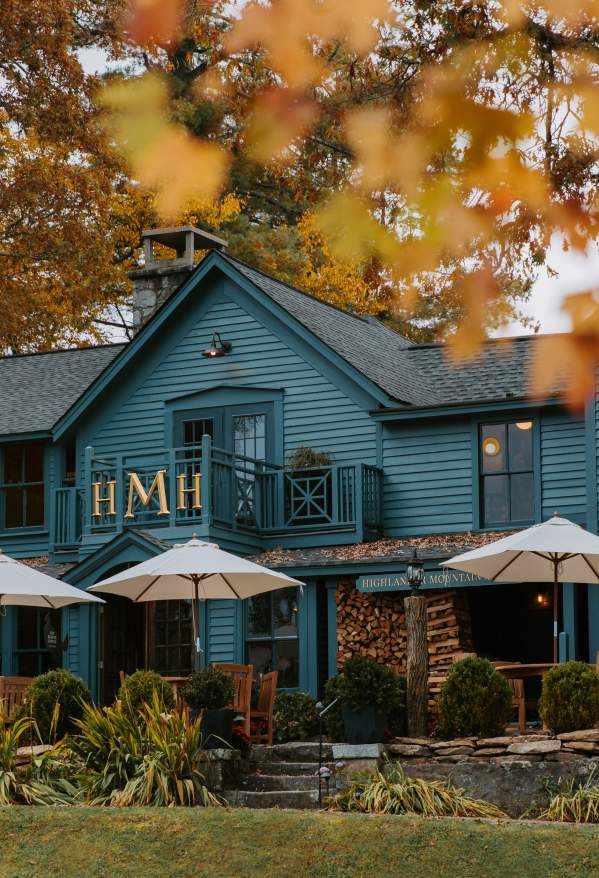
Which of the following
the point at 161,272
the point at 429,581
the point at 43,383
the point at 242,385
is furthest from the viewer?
the point at 43,383

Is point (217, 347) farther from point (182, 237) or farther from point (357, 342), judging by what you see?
point (182, 237)

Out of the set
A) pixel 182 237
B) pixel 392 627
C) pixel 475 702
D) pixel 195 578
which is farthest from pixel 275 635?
pixel 182 237

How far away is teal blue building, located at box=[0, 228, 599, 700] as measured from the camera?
827 inches

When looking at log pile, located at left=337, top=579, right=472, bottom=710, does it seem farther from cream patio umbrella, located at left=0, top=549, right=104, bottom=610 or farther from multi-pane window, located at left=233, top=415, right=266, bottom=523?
cream patio umbrella, located at left=0, top=549, right=104, bottom=610

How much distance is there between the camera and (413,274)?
5.05 m

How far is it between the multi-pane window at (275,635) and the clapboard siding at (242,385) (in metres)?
2.37

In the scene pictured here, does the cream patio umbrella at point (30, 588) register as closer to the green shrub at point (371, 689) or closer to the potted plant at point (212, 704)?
the potted plant at point (212, 704)

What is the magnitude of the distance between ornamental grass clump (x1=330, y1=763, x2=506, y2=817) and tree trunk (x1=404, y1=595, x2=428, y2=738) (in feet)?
5.85

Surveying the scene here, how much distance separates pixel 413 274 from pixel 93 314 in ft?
102

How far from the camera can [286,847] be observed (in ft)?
38.5

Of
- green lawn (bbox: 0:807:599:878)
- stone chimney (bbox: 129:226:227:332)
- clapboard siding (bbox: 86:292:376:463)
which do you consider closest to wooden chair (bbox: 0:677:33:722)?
green lawn (bbox: 0:807:599:878)

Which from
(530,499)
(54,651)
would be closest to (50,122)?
(54,651)

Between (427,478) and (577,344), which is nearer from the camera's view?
(577,344)

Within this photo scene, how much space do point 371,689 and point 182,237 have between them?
42.8 ft
